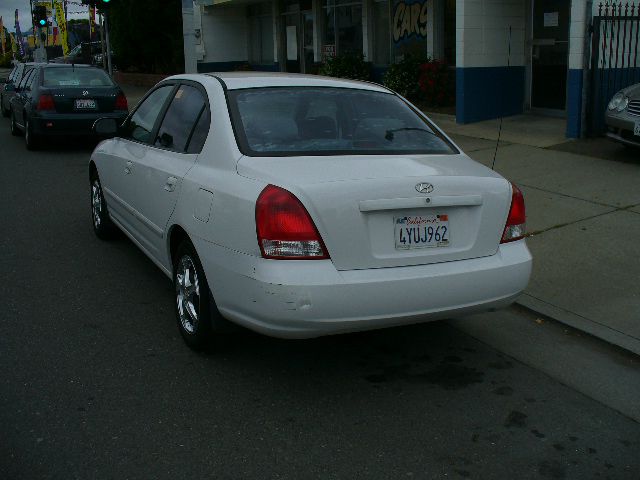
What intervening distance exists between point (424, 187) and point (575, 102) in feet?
26.5

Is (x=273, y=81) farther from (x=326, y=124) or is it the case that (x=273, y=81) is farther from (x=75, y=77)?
(x=75, y=77)

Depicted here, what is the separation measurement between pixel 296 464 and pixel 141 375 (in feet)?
4.18

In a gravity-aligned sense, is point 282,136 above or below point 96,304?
above

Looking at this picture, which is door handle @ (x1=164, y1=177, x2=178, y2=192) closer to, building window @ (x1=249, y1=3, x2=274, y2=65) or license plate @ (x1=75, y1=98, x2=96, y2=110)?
license plate @ (x1=75, y1=98, x2=96, y2=110)

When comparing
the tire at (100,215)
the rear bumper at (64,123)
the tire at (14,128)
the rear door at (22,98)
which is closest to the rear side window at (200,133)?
the tire at (100,215)

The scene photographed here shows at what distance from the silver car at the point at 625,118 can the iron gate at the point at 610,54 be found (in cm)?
109

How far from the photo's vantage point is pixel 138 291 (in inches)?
226

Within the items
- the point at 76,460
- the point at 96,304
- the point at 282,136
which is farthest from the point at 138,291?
the point at 76,460

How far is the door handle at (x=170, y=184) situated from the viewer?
4629 mm

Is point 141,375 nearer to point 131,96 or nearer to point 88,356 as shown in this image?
point 88,356

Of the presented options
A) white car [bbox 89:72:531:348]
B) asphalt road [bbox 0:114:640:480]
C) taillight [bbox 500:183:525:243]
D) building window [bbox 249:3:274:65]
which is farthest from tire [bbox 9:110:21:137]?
taillight [bbox 500:183:525:243]

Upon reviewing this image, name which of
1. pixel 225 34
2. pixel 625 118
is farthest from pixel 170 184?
pixel 225 34

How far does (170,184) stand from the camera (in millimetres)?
4695

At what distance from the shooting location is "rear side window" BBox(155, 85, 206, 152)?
4.81m
